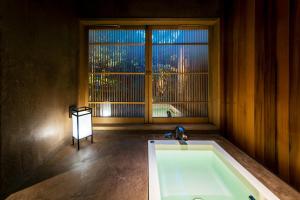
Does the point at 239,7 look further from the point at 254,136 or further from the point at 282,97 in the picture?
the point at 254,136

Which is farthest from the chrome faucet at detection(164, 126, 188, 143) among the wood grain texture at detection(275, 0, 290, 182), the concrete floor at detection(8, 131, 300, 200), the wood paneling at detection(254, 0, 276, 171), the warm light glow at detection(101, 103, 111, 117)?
the warm light glow at detection(101, 103, 111, 117)

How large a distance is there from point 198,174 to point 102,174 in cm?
100

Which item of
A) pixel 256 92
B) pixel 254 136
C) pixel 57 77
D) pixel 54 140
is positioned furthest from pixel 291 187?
pixel 57 77

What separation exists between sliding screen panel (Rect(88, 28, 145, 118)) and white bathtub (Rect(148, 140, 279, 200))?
36.1 inches

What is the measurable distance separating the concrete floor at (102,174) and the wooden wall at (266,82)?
171 millimetres

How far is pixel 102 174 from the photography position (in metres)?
1.33

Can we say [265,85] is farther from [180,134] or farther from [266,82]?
[180,134]

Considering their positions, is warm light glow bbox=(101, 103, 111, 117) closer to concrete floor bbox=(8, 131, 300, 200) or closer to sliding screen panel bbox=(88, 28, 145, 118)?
sliding screen panel bbox=(88, 28, 145, 118)

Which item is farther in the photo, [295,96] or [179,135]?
[179,135]

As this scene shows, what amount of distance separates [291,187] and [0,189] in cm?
188

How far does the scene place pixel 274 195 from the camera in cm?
104

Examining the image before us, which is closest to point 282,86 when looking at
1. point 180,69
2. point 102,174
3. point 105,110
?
point 180,69

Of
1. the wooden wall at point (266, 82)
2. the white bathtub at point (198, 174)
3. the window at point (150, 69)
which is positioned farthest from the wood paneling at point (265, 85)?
the window at point (150, 69)

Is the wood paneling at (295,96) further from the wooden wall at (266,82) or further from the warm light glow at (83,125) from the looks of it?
the warm light glow at (83,125)
